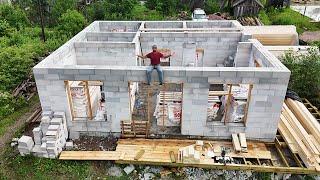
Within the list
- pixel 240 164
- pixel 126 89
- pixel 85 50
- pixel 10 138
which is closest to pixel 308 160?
pixel 240 164

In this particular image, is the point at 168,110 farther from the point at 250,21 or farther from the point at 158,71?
the point at 250,21

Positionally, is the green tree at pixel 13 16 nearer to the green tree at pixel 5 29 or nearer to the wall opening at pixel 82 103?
the green tree at pixel 5 29

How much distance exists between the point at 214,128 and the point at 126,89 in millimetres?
3384

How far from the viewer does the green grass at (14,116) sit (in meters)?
11.6

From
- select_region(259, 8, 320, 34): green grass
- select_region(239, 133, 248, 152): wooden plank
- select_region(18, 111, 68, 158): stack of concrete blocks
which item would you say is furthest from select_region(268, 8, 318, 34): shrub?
select_region(18, 111, 68, 158): stack of concrete blocks

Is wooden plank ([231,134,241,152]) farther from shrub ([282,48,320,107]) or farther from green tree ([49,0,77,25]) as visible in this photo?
green tree ([49,0,77,25])

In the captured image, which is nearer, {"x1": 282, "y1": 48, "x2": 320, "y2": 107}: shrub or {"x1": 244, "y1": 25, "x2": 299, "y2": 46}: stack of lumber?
{"x1": 282, "y1": 48, "x2": 320, "y2": 107}: shrub

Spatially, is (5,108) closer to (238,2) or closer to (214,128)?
(214,128)

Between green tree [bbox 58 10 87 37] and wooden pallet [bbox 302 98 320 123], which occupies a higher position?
green tree [bbox 58 10 87 37]

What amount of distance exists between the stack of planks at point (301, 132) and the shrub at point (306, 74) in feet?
5.14

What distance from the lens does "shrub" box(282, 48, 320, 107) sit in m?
12.5

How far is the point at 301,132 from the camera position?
995 cm

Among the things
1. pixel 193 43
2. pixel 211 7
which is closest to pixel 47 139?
pixel 193 43

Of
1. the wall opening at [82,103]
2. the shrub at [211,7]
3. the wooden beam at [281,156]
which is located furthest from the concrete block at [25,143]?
the shrub at [211,7]
